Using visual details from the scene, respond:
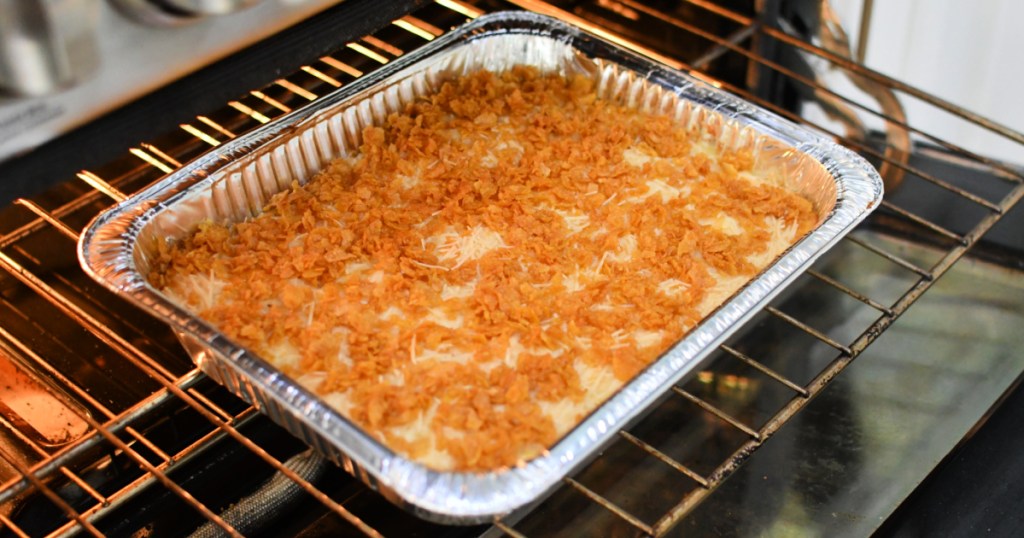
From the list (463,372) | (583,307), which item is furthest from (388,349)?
(583,307)

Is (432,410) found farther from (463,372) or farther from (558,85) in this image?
(558,85)

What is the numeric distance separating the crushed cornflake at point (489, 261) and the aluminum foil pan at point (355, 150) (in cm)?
3

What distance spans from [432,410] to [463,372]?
6cm

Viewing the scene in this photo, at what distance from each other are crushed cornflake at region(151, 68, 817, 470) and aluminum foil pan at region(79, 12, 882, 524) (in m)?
0.03

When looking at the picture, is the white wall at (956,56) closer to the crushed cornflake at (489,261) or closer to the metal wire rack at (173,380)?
the metal wire rack at (173,380)

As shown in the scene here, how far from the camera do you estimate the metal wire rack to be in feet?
3.59

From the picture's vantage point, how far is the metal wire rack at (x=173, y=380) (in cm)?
109

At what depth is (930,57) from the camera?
6.56 ft

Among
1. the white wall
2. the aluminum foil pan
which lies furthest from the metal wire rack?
the white wall

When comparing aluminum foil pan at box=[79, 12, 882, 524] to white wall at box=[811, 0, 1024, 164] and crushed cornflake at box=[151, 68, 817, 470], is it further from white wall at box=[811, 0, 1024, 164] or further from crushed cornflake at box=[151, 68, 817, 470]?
white wall at box=[811, 0, 1024, 164]

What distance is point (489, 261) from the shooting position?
4.17ft

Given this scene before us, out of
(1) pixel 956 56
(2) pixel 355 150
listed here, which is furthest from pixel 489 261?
(1) pixel 956 56

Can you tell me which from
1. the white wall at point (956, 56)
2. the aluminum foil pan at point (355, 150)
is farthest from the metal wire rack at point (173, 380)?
the white wall at point (956, 56)

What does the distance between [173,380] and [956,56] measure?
1547 mm
